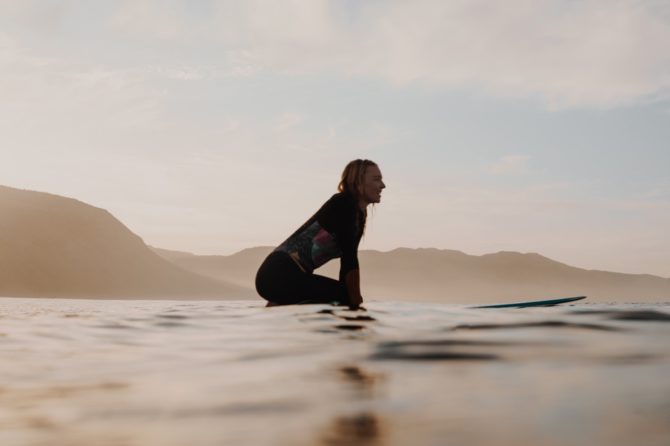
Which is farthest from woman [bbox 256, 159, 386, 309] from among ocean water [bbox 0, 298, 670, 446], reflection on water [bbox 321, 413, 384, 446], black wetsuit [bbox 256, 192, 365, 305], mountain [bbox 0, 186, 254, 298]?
mountain [bbox 0, 186, 254, 298]

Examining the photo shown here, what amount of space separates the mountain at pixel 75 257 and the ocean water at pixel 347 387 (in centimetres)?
11372

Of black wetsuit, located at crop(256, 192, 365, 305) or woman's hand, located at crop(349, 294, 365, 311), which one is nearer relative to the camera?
woman's hand, located at crop(349, 294, 365, 311)

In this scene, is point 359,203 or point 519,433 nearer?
point 519,433

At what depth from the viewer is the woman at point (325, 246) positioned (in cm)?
703

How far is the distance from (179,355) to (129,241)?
136449 millimetres

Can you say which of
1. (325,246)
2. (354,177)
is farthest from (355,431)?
(354,177)

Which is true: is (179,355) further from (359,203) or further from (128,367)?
(359,203)

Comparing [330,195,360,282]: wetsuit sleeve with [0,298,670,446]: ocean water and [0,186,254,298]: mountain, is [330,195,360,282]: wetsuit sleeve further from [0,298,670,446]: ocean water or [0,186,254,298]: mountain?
[0,186,254,298]: mountain

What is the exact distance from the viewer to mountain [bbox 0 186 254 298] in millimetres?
112188

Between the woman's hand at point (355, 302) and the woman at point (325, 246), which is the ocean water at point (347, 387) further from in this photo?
the woman at point (325, 246)

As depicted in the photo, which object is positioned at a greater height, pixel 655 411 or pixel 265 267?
pixel 265 267

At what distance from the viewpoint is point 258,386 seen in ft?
7.92

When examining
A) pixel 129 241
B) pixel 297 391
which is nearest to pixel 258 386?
pixel 297 391

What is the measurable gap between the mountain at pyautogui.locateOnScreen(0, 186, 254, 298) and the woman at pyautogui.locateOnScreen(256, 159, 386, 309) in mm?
110587
